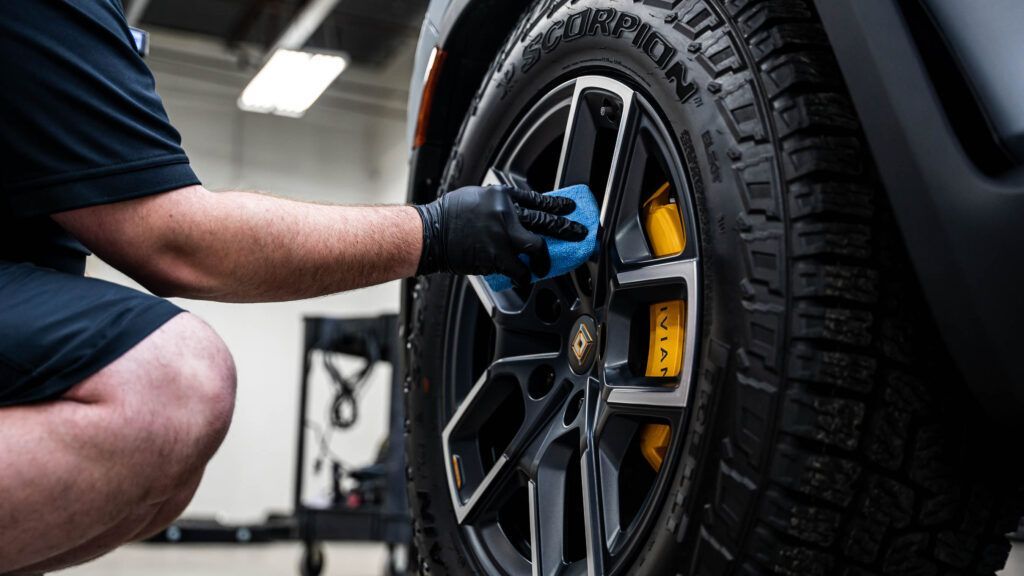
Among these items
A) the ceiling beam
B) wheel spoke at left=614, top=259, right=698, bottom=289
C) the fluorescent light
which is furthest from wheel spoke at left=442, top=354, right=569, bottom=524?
the fluorescent light

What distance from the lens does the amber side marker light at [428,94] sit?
1.82 m

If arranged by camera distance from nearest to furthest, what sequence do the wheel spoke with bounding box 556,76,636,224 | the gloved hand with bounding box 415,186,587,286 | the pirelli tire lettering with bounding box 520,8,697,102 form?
the pirelli tire lettering with bounding box 520,8,697,102 < the wheel spoke with bounding box 556,76,636,224 < the gloved hand with bounding box 415,186,587,286

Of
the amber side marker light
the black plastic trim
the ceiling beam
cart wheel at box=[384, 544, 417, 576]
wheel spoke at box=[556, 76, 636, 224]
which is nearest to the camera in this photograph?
the black plastic trim

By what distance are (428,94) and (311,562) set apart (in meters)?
4.73

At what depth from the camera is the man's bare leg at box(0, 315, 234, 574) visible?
1126mm

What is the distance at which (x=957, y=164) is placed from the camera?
859mm

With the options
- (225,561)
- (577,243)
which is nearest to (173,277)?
(577,243)

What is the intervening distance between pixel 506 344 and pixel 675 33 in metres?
0.56

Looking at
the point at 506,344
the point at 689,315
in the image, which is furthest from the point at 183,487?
the point at 689,315

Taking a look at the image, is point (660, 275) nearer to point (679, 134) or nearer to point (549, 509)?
point (679, 134)

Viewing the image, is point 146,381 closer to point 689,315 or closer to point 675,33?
point 689,315

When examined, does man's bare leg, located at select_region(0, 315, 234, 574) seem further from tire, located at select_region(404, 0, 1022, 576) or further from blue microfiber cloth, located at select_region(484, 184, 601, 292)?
tire, located at select_region(404, 0, 1022, 576)

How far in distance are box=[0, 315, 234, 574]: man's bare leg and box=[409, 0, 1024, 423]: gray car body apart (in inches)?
32.7

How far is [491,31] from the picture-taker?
1.83 metres
